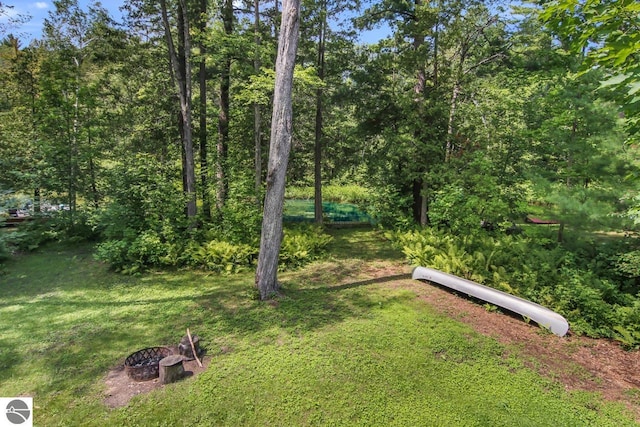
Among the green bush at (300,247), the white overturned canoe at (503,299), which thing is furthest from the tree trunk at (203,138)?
the white overturned canoe at (503,299)

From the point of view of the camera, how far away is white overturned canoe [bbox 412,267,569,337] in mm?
4633

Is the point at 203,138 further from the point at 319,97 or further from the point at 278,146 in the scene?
the point at 278,146

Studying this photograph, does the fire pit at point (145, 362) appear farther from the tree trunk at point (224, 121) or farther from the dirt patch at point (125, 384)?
the tree trunk at point (224, 121)

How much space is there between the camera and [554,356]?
4156mm

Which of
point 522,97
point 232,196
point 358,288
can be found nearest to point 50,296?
point 232,196

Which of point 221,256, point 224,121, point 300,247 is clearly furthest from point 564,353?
point 224,121

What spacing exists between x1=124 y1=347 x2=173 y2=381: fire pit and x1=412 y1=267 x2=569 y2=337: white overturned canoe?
4.84 metres

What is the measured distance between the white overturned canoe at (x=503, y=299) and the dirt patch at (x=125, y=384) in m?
4.45

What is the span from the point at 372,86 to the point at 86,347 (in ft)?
32.8

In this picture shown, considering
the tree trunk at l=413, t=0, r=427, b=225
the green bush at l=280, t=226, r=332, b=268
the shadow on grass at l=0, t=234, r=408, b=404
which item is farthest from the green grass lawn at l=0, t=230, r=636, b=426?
the tree trunk at l=413, t=0, r=427, b=225

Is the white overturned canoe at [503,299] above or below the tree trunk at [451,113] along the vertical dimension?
below

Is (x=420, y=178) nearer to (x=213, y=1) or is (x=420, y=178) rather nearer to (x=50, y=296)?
(x=213, y=1)

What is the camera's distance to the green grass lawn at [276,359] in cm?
312

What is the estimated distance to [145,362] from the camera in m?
3.79
